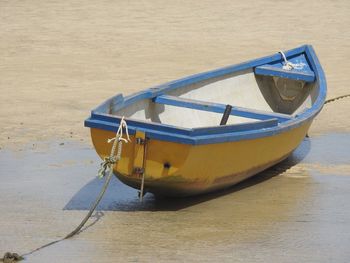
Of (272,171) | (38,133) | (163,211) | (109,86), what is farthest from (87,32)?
(163,211)

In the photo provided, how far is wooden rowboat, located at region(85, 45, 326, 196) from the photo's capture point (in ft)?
24.3

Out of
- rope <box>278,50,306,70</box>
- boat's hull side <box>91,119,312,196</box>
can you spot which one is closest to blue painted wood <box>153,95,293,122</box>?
boat's hull side <box>91,119,312,196</box>

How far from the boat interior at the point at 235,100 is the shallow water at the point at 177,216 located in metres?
0.64

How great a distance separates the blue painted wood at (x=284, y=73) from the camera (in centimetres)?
1038

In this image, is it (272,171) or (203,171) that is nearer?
(203,171)

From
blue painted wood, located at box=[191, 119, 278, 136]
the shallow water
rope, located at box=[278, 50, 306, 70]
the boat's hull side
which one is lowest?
the shallow water

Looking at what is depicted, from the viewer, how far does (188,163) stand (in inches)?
291

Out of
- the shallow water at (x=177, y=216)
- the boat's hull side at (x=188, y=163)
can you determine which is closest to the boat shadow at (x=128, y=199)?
the shallow water at (x=177, y=216)

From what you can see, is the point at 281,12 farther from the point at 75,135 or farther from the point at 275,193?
the point at 275,193

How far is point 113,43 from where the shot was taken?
601 inches

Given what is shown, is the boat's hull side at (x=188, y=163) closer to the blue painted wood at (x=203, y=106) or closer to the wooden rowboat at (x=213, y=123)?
the wooden rowboat at (x=213, y=123)

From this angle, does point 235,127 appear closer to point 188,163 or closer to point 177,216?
point 188,163

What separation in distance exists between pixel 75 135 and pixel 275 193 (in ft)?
8.74

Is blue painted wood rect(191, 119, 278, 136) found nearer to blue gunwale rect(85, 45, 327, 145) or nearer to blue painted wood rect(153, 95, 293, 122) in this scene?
blue gunwale rect(85, 45, 327, 145)
